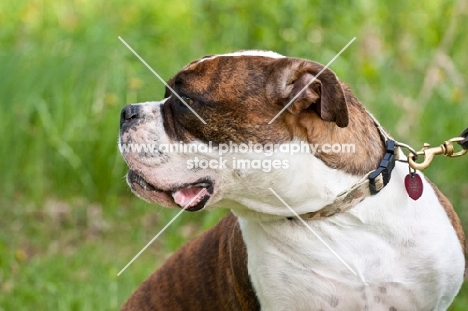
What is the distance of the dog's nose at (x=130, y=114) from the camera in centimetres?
357

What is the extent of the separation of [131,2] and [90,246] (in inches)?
122

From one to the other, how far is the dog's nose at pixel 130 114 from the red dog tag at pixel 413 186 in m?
1.17

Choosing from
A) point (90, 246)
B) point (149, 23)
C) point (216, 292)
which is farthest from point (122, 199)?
point (216, 292)

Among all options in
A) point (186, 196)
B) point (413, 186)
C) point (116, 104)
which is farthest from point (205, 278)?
point (116, 104)

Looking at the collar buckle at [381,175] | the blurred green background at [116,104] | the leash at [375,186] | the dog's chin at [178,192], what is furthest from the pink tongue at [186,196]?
the blurred green background at [116,104]

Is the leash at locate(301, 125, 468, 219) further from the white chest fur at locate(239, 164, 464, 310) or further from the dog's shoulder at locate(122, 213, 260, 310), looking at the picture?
the dog's shoulder at locate(122, 213, 260, 310)

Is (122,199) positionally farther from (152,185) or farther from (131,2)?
(152,185)

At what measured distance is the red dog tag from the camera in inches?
137

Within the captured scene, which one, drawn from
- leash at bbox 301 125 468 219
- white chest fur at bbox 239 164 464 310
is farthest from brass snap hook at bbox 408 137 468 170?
white chest fur at bbox 239 164 464 310

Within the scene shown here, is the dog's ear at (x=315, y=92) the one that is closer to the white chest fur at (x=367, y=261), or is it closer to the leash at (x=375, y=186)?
the leash at (x=375, y=186)

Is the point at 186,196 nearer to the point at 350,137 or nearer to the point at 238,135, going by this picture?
the point at 238,135

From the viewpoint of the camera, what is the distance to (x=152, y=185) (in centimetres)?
350

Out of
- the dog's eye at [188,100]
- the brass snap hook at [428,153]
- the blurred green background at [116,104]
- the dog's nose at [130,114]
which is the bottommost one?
the blurred green background at [116,104]

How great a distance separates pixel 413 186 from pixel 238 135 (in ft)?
2.52
